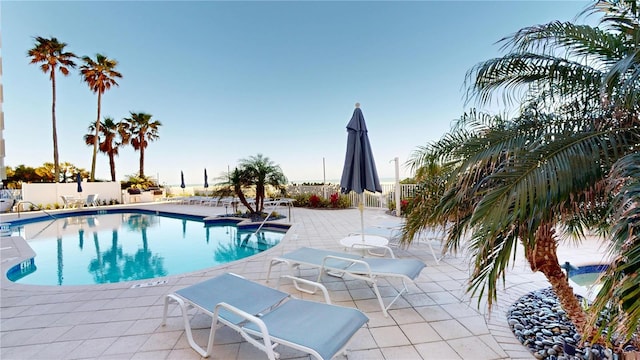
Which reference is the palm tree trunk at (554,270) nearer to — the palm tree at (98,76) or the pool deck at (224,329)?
the pool deck at (224,329)

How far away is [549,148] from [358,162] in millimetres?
2813

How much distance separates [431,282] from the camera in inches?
145

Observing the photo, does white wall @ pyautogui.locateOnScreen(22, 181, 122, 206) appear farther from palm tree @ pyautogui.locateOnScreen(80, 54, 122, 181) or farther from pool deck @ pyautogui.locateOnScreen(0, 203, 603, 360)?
pool deck @ pyautogui.locateOnScreen(0, 203, 603, 360)

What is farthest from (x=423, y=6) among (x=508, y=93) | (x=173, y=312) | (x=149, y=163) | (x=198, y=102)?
(x=149, y=163)

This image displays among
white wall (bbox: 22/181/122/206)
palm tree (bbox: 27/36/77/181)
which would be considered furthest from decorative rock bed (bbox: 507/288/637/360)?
palm tree (bbox: 27/36/77/181)

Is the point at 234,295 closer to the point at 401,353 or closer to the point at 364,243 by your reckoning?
the point at 401,353

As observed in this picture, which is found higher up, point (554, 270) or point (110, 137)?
point (110, 137)

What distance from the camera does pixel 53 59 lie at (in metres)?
14.7

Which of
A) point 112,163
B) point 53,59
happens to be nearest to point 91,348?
point 53,59

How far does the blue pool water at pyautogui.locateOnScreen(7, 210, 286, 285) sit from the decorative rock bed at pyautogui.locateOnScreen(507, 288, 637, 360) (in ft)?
18.1

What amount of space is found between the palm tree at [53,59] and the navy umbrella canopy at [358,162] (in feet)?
62.7

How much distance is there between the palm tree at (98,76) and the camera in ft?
52.4

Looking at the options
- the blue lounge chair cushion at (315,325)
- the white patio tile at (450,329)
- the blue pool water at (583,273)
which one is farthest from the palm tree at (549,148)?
the blue pool water at (583,273)

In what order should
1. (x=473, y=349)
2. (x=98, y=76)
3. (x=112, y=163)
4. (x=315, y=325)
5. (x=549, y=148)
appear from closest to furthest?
1. (x=549, y=148)
2. (x=315, y=325)
3. (x=473, y=349)
4. (x=98, y=76)
5. (x=112, y=163)
